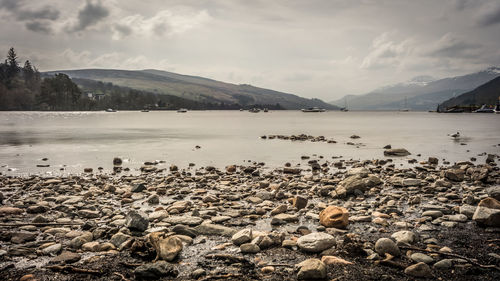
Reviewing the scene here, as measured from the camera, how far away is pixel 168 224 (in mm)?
8586

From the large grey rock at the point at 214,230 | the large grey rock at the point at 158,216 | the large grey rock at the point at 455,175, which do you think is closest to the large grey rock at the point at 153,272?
the large grey rock at the point at 214,230

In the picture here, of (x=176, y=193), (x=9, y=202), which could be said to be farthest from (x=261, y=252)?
(x=9, y=202)

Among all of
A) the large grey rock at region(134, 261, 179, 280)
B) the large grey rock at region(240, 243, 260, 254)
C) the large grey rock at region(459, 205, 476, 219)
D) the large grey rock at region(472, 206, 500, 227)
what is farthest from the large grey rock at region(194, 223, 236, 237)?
the large grey rock at region(459, 205, 476, 219)

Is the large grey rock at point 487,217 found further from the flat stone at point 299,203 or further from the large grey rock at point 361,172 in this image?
the large grey rock at point 361,172

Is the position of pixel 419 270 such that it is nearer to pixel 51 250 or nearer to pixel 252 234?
pixel 252 234

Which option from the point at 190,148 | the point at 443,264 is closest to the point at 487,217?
the point at 443,264

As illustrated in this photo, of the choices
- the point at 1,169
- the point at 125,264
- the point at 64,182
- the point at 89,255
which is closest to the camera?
the point at 125,264

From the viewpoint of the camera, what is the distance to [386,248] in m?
6.50

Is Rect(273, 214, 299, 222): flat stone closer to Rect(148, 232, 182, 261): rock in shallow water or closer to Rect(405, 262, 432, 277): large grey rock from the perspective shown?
Rect(148, 232, 182, 261): rock in shallow water

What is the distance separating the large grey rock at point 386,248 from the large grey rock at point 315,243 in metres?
0.95

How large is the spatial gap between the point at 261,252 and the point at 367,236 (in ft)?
9.37

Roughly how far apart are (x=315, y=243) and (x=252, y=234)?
1583 mm

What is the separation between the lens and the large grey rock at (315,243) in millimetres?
6672

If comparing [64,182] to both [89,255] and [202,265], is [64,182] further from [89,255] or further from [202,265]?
[202,265]
